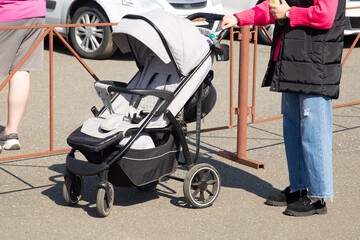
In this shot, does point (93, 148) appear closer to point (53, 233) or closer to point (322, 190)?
point (53, 233)

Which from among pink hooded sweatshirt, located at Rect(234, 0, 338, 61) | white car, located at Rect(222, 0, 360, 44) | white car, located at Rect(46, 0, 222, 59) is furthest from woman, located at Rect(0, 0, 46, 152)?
white car, located at Rect(222, 0, 360, 44)

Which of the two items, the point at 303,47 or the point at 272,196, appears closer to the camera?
the point at 303,47

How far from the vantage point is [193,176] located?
5.05 m

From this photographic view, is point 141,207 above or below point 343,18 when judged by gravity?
below

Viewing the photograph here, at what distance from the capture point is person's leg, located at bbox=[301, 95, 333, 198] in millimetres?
4816

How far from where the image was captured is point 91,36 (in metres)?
10.2

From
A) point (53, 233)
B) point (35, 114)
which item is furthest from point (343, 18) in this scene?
point (35, 114)

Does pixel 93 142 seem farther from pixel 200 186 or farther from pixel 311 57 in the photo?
pixel 311 57

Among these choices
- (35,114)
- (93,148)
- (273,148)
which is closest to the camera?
(93,148)

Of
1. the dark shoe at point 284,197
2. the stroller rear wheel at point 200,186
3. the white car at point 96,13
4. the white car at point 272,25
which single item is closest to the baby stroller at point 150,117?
the stroller rear wheel at point 200,186

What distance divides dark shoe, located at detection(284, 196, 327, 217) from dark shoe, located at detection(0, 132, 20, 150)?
8.66ft

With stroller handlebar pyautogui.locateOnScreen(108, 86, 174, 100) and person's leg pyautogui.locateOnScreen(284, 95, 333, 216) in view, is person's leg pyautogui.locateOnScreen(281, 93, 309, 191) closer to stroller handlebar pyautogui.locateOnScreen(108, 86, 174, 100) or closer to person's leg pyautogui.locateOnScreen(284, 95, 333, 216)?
person's leg pyautogui.locateOnScreen(284, 95, 333, 216)

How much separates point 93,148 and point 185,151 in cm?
77

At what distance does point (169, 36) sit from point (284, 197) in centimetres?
148
